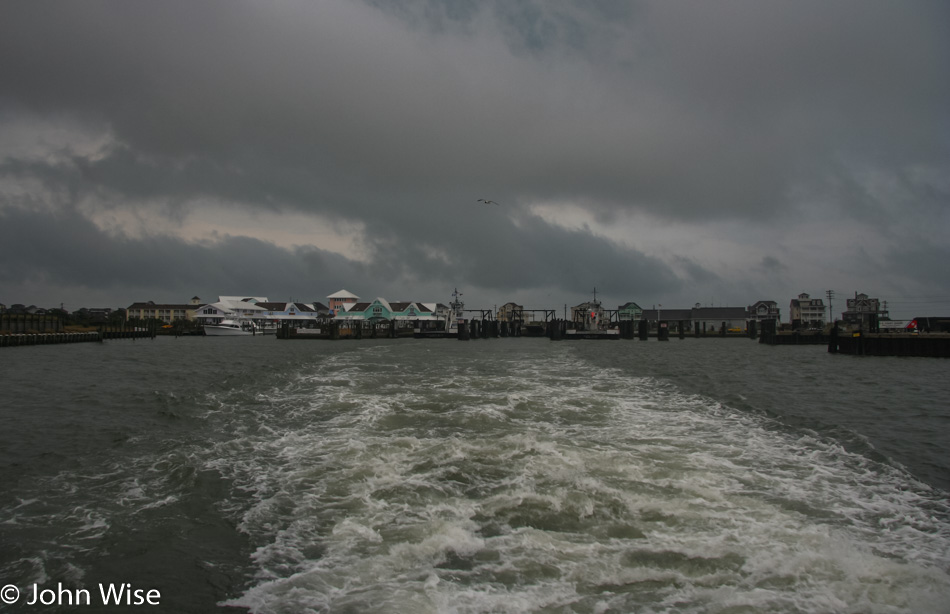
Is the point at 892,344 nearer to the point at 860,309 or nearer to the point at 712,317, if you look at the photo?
the point at 860,309

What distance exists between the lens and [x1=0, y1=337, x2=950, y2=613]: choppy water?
418cm

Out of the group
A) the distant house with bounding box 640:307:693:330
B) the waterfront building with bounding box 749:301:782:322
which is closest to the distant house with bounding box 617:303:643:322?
the distant house with bounding box 640:307:693:330

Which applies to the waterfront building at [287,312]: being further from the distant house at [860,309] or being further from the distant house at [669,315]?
the distant house at [860,309]

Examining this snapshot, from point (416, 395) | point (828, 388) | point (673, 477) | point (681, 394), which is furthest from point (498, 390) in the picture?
point (828, 388)

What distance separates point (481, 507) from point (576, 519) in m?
1.08

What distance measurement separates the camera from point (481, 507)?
5.87 metres

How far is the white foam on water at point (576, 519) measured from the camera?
4.10m

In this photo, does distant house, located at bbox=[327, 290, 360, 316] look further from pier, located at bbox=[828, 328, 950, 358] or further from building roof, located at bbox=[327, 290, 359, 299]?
pier, located at bbox=[828, 328, 950, 358]

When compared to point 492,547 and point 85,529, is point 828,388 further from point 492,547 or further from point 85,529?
point 85,529

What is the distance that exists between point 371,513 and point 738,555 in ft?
12.4

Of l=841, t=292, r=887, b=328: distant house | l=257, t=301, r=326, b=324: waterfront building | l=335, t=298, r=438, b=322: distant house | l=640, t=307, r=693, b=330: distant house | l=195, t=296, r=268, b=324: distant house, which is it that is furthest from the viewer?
l=640, t=307, r=693, b=330: distant house

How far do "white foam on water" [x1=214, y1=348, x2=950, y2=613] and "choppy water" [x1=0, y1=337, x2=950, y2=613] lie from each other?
0.03m

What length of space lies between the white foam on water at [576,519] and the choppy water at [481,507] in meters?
0.03

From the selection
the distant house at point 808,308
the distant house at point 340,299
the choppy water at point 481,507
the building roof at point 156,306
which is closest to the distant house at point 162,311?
the building roof at point 156,306
